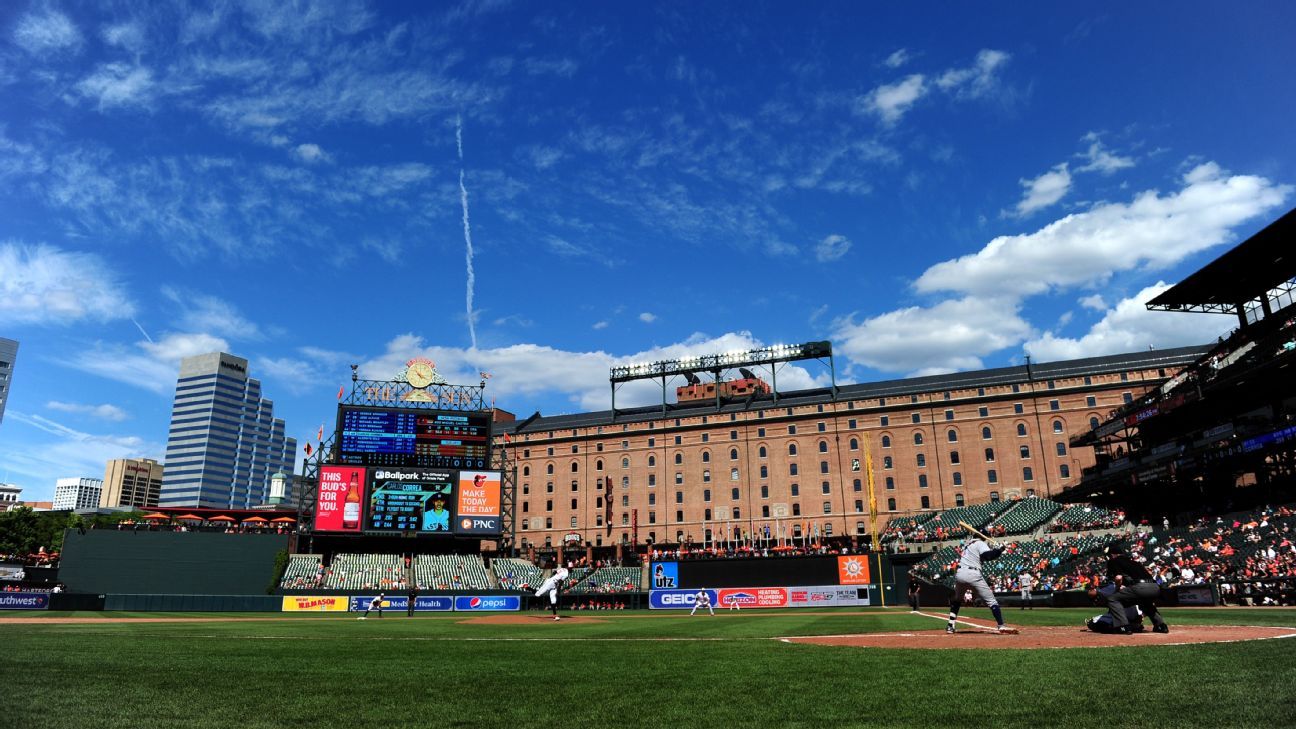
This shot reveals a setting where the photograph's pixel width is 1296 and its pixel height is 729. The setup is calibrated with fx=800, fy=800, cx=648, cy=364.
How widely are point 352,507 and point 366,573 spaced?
5.92 meters

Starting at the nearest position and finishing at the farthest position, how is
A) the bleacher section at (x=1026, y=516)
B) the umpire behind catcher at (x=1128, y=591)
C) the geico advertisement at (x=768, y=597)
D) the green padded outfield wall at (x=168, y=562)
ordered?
the umpire behind catcher at (x=1128, y=591), the geico advertisement at (x=768, y=597), the bleacher section at (x=1026, y=516), the green padded outfield wall at (x=168, y=562)

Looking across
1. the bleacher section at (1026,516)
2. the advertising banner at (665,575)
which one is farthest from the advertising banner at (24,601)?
the bleacher section at (1026,516)

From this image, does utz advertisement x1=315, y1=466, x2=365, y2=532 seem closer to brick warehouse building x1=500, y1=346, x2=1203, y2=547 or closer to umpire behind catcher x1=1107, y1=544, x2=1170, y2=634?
brick warehouse building x1=500, y1=346, x2=1203, y2=547

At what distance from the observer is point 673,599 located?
6269 cm

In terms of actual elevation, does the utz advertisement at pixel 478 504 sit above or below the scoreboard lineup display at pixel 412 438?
below

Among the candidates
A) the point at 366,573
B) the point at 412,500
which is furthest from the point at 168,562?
the point at 412,500

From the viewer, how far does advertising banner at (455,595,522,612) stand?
61.3 meters

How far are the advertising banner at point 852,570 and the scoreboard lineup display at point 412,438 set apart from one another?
106ft

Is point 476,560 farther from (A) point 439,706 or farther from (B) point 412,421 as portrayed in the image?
(A) point 439,706

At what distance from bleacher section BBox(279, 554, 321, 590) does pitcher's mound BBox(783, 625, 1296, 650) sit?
58993 millimetres

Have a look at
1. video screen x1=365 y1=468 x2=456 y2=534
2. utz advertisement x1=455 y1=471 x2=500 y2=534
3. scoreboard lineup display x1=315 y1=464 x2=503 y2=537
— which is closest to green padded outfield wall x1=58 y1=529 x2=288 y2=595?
scoreboard lineup display x1=315 y1=464 x2=503 y2=537

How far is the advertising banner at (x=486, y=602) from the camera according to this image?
61344 millimetres

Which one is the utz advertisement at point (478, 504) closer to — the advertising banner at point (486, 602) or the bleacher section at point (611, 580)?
the bleacher section at point (611, 580)

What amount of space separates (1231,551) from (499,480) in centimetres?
5405
